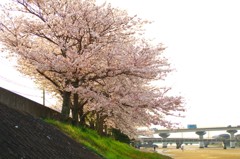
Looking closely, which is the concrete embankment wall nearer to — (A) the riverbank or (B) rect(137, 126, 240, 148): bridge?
(A) the riverbank

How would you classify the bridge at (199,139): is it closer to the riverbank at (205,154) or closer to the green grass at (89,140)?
the riverbank at (205,154)

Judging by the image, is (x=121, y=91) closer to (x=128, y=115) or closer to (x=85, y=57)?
(x=128, y=115)

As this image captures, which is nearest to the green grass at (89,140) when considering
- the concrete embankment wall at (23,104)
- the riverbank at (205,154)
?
the concrete embankment wall at (23,104)

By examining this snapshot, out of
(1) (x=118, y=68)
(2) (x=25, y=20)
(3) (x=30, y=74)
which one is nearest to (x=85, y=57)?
(1) (x=118, y=68)

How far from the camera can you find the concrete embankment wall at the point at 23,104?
29.6 ft

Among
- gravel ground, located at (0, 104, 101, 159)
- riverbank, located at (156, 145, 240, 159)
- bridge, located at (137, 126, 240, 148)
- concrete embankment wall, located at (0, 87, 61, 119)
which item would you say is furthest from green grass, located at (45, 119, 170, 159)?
bridge, located at (137, 126, 240, 148)

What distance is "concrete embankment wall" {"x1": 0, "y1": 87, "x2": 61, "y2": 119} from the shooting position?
356 inches

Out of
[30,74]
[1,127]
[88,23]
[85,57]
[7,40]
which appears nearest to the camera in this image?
[1,127]

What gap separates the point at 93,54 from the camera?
1297 cm

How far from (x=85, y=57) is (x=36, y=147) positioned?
6.58m

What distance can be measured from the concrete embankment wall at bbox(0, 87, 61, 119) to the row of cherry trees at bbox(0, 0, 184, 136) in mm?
1098

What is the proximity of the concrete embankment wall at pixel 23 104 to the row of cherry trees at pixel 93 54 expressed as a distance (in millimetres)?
1098

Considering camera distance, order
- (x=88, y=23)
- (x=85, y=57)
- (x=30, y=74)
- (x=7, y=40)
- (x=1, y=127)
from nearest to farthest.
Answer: (x=1, y=127), (x=85, y=57), (x=88, y=23), (x=7, y=40), (x=30, y=74)

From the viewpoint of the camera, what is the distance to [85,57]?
41.0 ft
